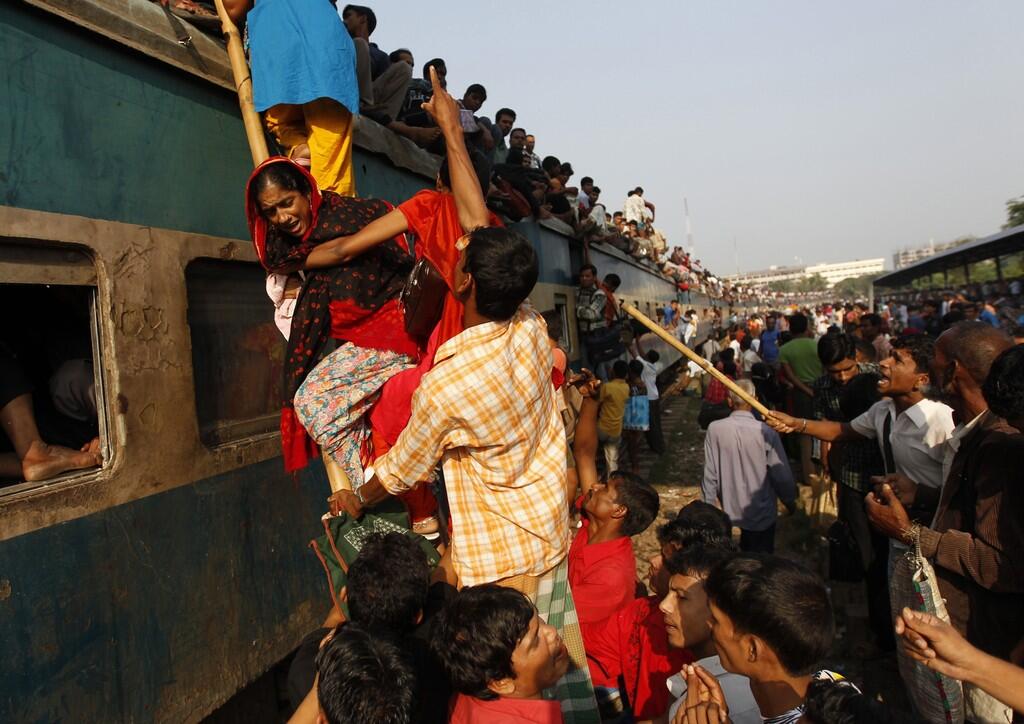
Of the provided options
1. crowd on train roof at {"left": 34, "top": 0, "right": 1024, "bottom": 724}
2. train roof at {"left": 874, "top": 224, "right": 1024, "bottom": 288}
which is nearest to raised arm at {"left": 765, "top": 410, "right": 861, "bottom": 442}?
crowd on train roof at {"left": 34, "top": 0, "right": 1024, "bottom": 724}

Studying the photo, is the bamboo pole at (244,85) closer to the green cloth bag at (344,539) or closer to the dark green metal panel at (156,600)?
the dark green metal panel at (156,600)

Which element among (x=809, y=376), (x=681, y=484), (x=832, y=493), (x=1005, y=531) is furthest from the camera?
(x=681, y=484)

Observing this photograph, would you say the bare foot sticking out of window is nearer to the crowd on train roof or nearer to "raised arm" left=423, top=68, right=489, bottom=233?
the crowd on train roof

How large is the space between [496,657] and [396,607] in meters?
0.41

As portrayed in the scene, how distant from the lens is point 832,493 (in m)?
6.76

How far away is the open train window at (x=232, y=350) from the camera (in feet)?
9.68

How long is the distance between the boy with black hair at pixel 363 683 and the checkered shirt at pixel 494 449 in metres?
0.36

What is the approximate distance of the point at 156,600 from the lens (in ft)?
8.18

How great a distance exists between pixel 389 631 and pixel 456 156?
4.79 feet

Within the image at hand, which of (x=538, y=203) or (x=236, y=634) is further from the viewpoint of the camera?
(x=538, y=203)

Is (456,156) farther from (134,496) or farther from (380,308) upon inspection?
(134,496)

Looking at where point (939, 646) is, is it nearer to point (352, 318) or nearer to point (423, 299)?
point (423, 299)

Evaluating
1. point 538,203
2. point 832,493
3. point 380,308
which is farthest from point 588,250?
point 380,308

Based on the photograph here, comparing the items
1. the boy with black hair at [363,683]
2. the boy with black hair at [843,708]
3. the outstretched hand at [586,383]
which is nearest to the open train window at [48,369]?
the boy with black hair at [363,683]
